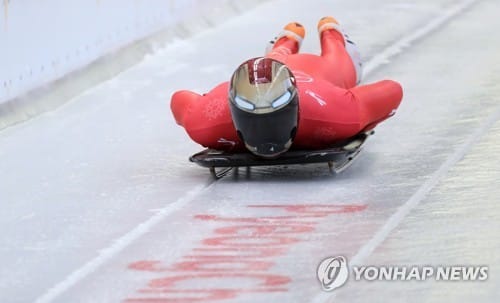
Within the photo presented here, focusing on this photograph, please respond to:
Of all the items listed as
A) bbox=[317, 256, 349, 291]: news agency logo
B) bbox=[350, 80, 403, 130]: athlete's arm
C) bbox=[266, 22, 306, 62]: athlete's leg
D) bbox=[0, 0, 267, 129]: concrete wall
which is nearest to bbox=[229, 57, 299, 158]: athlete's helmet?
bbox=[350, 80, 403, 130]: athlete's arm

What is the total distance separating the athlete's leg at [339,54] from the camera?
7.30 meters

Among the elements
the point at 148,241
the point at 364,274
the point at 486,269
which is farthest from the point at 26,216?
the point at 486,269

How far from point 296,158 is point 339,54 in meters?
1.35

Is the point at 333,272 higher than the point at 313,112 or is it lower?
lower

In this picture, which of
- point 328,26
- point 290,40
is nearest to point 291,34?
point 290,40

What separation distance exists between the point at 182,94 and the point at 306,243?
1490 millimetres

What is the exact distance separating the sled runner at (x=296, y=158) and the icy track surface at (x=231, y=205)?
0.34ft

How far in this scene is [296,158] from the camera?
6266mm

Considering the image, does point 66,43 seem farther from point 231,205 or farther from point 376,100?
point 231,205

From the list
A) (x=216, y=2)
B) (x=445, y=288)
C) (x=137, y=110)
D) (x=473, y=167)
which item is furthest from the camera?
(x=216, y=2)

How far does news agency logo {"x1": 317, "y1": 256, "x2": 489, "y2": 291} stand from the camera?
195 inches

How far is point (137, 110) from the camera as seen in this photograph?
8.25 m

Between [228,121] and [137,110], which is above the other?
[228,121]

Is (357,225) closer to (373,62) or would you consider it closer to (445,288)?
(445,288)
